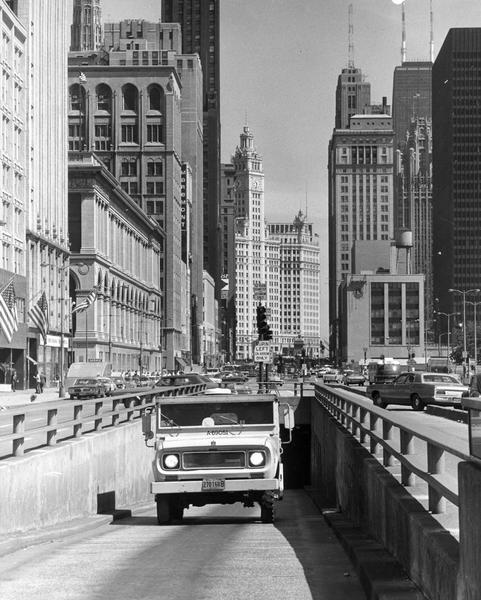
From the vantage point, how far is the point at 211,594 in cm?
1062

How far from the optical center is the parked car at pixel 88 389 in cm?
6875

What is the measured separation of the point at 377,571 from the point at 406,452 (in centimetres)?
247

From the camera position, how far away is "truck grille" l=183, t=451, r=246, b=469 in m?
19.7

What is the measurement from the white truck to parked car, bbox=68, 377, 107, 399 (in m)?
48.9

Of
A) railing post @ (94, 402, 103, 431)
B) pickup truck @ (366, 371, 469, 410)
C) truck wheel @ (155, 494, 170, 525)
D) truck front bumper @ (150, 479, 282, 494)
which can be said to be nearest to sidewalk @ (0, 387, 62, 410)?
pickup truck @ (366, 371, 469, 410)

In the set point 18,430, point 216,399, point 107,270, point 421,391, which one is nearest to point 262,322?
point 421,391

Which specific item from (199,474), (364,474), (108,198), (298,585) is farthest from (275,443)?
(108,198)

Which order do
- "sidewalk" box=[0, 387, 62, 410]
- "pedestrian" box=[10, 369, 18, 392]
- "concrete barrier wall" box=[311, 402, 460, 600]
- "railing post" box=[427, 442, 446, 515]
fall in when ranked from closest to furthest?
"concrete barrier wall" box=[311, 402, 460, 600]
"railing post" box=[427, 442, 446, 515]
"sidewalk" box=[0, 387, 62, 410]
"pedestrian" box=[10, 369, 18, 392]

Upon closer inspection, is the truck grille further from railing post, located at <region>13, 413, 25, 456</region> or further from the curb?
the curb

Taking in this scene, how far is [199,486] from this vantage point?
19.5m

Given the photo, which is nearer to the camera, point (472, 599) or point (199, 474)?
point (472, 599)

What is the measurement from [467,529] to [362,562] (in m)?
4.23

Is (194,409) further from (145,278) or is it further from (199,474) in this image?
(145,278)

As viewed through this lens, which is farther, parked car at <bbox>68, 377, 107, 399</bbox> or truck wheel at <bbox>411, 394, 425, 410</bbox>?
parked car at <bbox>68, 377, 107, 399</bbox>
